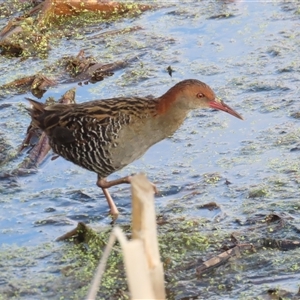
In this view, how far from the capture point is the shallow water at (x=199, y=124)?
22.9ft

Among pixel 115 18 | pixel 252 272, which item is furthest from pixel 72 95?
pixel 252 272

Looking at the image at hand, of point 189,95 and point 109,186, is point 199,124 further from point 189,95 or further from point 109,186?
point 109,186

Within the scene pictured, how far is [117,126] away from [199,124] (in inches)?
70.7

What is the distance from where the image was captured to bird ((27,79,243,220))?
267 inches

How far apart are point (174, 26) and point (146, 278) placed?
7934 mm

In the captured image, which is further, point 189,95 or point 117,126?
point 189,95

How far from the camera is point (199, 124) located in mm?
8430

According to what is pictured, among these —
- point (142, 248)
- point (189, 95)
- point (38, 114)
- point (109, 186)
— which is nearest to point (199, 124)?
point (189, 95)

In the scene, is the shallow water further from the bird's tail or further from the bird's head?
the bird's head

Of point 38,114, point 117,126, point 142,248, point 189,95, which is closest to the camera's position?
point 142,248

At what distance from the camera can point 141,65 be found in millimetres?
9836

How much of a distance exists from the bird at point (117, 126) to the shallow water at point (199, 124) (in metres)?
0.44

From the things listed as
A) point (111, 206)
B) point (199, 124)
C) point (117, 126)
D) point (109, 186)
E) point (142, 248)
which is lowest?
point (199, 124)

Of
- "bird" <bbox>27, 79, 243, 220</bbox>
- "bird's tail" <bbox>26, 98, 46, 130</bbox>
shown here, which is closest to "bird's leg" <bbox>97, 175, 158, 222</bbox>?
"bird" <bbox>27, 79, 243, 220</bbox>
